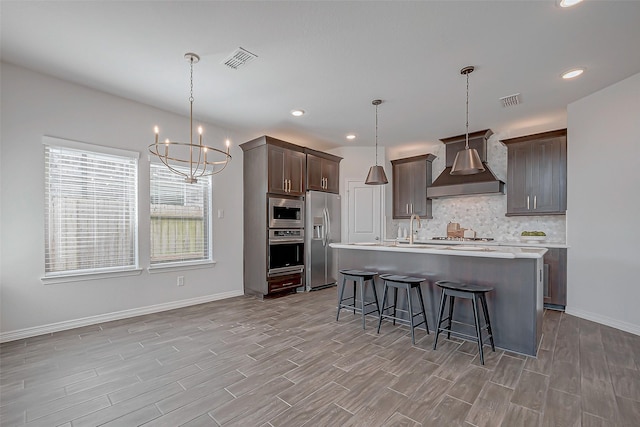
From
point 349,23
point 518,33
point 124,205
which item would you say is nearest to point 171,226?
point 124,205

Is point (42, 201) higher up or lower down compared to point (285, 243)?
higher up

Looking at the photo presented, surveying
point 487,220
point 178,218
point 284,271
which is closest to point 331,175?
point 284,271

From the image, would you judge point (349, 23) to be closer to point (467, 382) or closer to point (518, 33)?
point (518, 33)

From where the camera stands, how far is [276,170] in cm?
489

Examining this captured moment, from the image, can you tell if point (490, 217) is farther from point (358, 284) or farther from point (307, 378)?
point (307, 378)

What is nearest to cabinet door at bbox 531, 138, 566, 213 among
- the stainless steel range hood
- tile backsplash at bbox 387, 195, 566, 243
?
tile backsplash at bbox 387, 195, 566, 243

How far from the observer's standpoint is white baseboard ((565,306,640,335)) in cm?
328

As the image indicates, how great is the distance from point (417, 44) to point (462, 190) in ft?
11.0

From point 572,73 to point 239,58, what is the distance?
3574mm

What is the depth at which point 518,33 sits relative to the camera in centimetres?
248

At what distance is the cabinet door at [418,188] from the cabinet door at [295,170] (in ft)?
7.86

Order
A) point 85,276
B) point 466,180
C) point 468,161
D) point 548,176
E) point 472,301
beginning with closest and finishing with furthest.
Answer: point 472,301
point 468,161
point 85,276
point 548,176
point 466,180

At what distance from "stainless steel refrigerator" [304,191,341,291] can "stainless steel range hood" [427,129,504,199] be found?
203cm

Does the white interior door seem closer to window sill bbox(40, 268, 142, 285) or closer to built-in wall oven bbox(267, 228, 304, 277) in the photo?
built-in wall oven bbox(267, 228, 304, 277)
